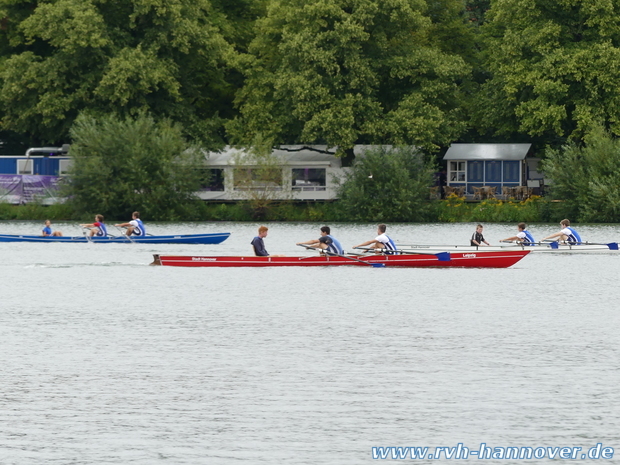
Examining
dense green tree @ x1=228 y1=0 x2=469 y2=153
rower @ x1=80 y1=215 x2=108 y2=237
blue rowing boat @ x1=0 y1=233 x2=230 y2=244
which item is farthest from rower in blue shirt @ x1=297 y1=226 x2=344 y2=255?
dense green tree @ x1=228 y1=0 x2=469 y2=153

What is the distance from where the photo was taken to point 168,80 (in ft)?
265

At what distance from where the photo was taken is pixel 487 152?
88.9 m

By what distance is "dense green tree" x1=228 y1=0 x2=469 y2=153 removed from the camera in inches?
3118

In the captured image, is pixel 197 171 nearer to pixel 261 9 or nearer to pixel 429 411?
pixel 261 9

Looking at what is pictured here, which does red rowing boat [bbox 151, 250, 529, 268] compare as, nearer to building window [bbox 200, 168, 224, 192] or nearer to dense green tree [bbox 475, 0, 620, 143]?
dense green tree [bbox 475, 0, 620, 143]

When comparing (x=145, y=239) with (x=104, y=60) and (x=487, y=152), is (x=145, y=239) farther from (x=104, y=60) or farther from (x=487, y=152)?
(x=487, y=152)

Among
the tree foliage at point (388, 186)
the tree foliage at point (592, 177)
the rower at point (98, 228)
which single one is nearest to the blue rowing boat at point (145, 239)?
the rower at point (98, 228)

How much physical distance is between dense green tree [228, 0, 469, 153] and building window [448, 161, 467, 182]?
6249 millimetres

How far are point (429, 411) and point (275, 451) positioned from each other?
3.53 meters

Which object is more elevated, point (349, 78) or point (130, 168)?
point (349, 78)

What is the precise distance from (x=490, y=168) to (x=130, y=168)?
25.7 meters

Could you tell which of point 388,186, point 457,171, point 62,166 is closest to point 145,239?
point 388,186

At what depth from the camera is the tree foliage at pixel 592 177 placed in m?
74.1

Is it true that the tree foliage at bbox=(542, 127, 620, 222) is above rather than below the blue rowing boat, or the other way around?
above
